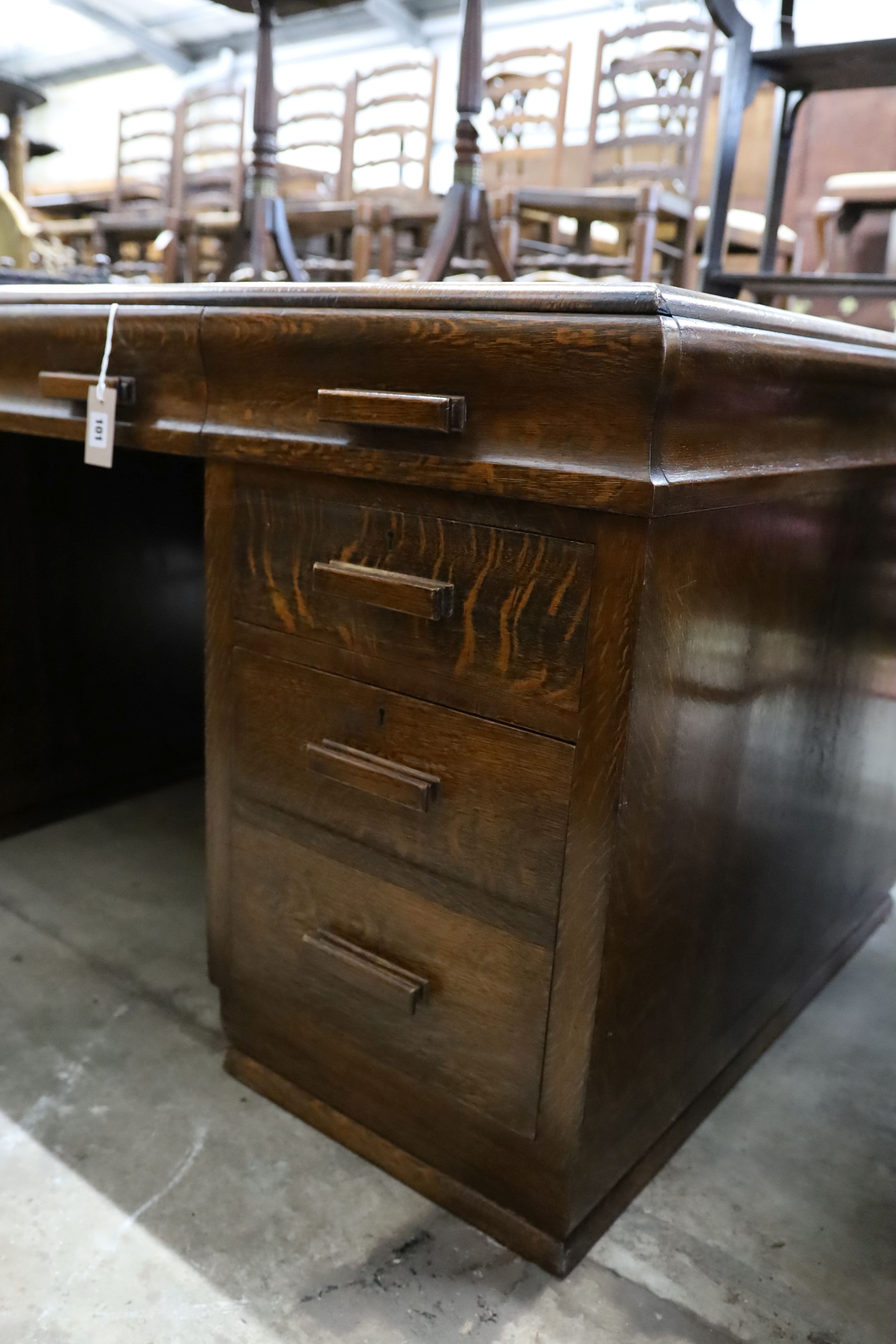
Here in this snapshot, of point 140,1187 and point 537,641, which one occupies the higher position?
point 537,641

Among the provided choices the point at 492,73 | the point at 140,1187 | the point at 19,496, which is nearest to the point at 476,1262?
the point at 140,1187

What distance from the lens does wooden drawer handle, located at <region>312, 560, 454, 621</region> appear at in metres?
0.83

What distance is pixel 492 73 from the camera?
395 centimetres

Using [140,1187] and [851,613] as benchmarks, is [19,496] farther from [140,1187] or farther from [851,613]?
[851,613]

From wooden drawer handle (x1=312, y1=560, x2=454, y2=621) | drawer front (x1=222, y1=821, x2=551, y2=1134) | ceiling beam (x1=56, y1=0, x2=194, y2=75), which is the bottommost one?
drawer front (x1=222, y1=821, x2=551, y2=1134)

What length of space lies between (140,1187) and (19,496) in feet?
3.49

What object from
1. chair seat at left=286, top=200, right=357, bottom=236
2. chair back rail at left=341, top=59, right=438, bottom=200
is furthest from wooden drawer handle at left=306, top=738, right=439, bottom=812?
chair back rail at left=341, top=59, right=438, bottom=200

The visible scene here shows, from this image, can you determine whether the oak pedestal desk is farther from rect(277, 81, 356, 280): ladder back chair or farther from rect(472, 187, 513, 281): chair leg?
rect(277, 81, 356, 280): ladder back chair

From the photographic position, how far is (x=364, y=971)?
97cm

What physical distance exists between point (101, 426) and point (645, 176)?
2984mm

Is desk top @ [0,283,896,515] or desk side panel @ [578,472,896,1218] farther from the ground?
desk top @ [0,283,896,515]

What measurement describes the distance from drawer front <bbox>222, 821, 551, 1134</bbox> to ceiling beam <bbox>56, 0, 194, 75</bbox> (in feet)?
26.2

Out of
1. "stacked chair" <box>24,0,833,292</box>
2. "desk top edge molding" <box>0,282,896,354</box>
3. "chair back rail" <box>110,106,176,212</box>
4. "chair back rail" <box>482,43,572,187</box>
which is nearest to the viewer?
"desk top edge molding" <box>0,282,896,354</box>

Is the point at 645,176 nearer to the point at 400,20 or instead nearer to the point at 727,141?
the point at 727,141
